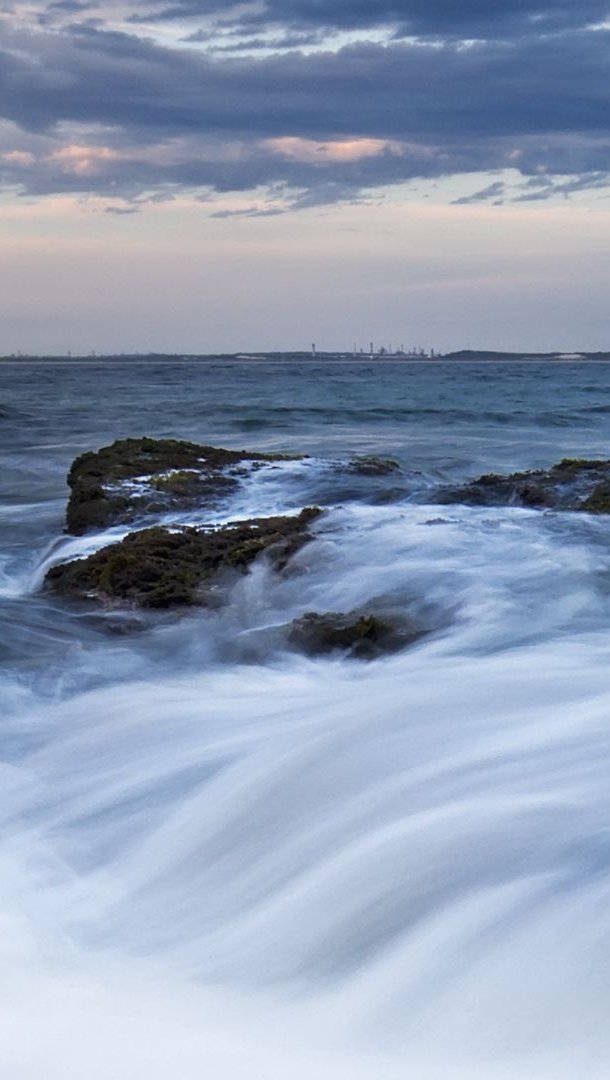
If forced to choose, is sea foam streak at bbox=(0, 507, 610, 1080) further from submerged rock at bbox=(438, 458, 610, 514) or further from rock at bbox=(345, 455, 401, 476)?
rock at bbox=(345, 455, 401, 476)

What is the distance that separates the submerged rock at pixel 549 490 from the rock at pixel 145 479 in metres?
2.01

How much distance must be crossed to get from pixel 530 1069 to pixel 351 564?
171 inches

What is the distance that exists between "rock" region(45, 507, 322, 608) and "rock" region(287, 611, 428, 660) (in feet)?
2.36

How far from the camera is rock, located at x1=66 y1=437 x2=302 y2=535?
8992mm

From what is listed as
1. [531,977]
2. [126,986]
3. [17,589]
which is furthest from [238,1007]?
[17,589]

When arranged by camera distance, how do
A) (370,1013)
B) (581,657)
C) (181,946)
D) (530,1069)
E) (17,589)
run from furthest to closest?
1. (17,589)
2. (581,657)
3. (181,946)
4. (370,1013)
5. (530,1069)

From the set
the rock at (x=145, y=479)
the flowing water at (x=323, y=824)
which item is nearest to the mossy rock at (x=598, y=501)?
the flowing water at (x=323, y=824)

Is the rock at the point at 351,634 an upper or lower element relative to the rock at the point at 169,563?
lower

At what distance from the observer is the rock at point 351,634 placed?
580 centimetres

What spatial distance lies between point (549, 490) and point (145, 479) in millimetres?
3269

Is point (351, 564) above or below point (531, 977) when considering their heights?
above

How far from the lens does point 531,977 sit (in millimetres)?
3064

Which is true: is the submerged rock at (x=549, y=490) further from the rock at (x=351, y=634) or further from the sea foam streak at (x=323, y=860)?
the rock at (x=351, y=634)

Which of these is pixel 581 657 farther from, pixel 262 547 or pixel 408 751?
pixel 262 547
